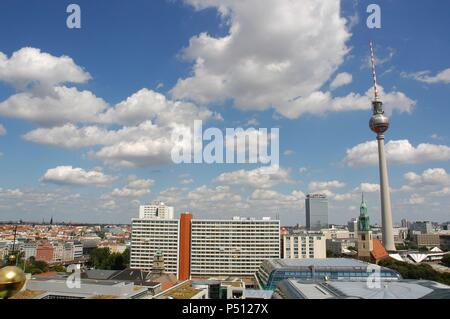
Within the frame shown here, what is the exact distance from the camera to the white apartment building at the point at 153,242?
32.8m

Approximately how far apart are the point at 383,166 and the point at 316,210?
75547 millimetres

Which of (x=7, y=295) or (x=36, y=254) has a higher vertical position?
(x=7, y=295)

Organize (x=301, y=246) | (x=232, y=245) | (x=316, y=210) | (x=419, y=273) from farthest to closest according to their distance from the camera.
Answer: (x=316, y=210) → (x=301, y=246) → (x=232, y=245) → (x=419, y=273)

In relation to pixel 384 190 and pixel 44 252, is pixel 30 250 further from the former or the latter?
pixel 384 190

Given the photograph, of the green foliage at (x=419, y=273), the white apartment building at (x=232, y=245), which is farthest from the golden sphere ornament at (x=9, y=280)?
the white apartment building at (x=232, y=245)

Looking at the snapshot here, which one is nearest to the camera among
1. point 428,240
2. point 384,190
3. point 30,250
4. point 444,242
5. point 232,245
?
point 232,245

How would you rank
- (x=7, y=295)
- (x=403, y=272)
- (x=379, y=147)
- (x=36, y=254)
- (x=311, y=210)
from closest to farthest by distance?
1. (x=7, y=295)
2. (x=403, y=272)
3. (x=379, y=147)
4. (x=36, y=254)
5. (x=311, y=210)

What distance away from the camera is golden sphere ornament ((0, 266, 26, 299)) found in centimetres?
178

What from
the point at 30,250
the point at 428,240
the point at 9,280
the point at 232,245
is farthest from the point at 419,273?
the point at 428,240

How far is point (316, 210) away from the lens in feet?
355
